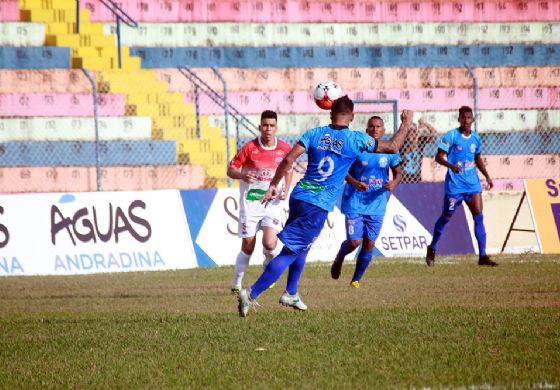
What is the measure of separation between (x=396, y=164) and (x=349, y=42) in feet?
45.5

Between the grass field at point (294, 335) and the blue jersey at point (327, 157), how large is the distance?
1.19 metres

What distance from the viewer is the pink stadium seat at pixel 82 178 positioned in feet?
70.8

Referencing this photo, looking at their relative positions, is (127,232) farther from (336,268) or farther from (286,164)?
(286,164)

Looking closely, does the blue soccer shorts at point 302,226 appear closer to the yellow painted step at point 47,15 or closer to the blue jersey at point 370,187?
the blue jersey at point 370,187

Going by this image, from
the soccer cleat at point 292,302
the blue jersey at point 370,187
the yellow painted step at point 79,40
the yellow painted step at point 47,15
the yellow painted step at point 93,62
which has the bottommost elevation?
the soccer cleat at point 292,302

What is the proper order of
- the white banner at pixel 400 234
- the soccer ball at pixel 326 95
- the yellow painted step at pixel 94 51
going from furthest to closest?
1. the yellow painted step at pixel 94 51
2. the white banner at pixel 400 234
3. the soccer ball at pixel 326 95

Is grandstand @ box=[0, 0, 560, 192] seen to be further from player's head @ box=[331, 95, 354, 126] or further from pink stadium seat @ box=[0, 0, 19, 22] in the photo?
player's head @ box=[331, 95, 354, 126]

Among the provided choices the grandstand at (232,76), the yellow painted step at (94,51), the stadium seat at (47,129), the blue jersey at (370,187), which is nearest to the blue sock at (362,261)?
the blue jersey at (370,187)

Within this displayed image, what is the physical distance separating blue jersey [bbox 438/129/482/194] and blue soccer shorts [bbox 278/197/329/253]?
297 inches

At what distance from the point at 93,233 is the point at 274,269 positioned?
807cm

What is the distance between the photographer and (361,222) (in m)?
14.5

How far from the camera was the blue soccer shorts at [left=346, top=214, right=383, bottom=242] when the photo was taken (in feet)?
47.3

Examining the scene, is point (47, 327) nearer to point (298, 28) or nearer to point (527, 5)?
point (298, 28)

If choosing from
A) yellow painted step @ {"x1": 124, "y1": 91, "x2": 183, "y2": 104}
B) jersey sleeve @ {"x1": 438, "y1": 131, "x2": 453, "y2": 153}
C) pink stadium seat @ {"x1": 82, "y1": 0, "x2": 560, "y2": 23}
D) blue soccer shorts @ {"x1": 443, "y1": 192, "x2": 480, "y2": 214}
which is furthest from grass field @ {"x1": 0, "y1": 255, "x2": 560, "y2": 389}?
pink stadium seat @ {"x1": 82, "y1": 0, "x2": 560, "y2": 23}
